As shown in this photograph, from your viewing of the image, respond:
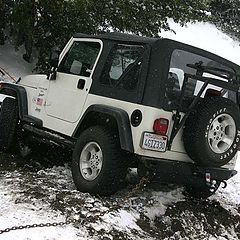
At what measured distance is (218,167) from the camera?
516 centimetres

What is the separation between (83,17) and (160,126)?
5.44 meters

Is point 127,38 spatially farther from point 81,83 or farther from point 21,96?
point 21,96

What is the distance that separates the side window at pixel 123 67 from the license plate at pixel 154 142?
0.58 m

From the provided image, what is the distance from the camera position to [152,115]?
471 cm

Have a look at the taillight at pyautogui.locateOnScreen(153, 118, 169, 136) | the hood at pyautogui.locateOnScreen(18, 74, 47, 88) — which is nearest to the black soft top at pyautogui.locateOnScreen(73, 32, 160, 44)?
the taillight at pyautogui.locateOnScreen(153, 118, 169, 136)

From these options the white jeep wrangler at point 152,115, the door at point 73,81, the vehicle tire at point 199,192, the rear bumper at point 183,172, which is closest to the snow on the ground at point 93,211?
the vehicle tire at point 199,192

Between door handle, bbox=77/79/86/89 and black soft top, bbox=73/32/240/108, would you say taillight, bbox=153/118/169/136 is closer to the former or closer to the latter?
black soft top, bbox=73/32/240/108

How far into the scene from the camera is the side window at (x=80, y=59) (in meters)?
5.75

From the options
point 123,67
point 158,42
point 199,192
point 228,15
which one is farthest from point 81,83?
point 228,15

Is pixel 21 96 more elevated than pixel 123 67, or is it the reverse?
pixel 123 67

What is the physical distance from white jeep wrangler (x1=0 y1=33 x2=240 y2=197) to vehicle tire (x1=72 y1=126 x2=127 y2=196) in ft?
0.03

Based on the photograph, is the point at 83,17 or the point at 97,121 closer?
the point at 97,121

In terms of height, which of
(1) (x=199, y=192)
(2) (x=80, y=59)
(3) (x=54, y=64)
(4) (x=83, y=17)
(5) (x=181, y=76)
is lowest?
(1) (x=199, y=192)

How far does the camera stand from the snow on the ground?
4180mm
